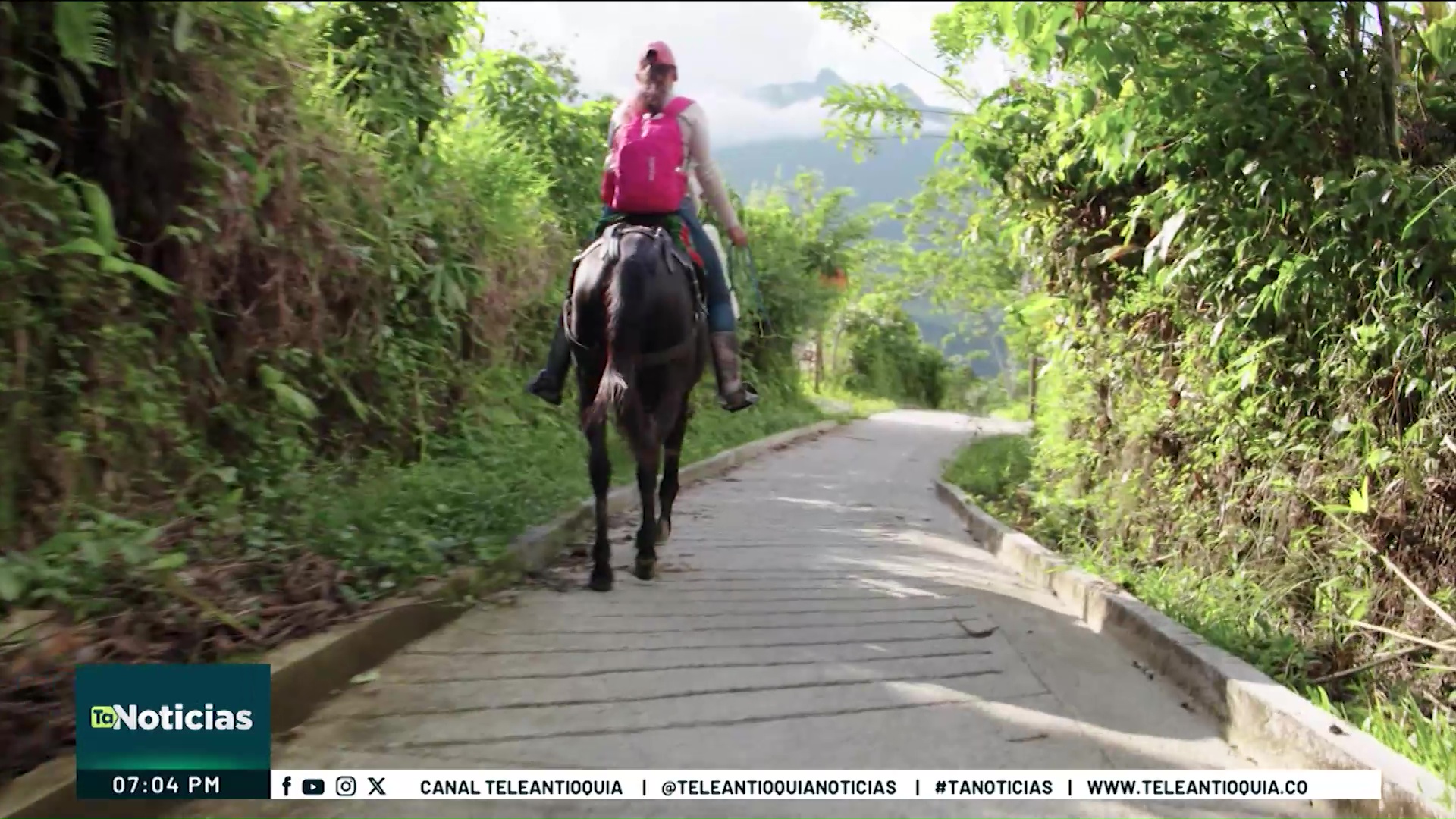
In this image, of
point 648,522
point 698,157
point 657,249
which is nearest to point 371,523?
point 648,522

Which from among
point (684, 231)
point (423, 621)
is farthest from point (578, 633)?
point (684, 231)

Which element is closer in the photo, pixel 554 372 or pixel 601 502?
pixel 601 502

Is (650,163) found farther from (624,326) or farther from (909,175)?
(909,175)

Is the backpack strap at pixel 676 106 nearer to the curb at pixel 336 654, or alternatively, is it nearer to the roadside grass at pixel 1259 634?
the curb at pixel 336 654

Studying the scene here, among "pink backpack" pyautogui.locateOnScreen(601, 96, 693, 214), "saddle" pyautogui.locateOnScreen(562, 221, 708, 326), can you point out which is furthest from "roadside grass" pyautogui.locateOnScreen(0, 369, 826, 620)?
"pink backpack" pyautogui.locateOnScreen(601, 96, 693, 214)

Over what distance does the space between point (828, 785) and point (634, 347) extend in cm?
256

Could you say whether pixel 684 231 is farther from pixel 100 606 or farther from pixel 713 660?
pixel 100 606

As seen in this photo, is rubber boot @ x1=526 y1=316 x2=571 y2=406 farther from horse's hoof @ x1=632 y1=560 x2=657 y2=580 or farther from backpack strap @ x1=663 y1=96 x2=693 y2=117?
backpack strap @ x1=663 y1=96 x2=693 y2=117

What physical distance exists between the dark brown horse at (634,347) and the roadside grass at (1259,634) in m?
2.57

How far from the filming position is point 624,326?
4.64 m

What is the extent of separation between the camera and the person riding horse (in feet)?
16.4

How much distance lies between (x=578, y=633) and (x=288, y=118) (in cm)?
301

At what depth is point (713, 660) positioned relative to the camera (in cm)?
376

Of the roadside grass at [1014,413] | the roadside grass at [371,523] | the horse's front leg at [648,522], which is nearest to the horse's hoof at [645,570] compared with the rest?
the horse's front leg at [648,522]
